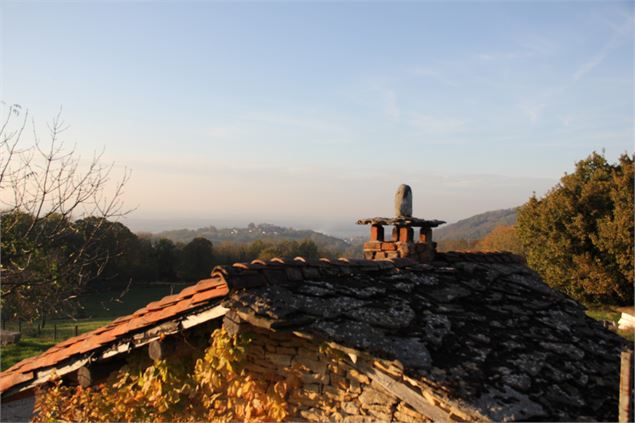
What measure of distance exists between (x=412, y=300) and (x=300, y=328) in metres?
1.63

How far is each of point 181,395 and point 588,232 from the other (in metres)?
25.6

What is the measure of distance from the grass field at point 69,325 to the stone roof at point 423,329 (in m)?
3.56

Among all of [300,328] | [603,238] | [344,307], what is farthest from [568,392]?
[603,238]

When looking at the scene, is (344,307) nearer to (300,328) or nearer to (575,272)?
(300,328)

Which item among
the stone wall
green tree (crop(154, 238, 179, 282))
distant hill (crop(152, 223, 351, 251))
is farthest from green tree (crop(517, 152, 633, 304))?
distant hill (crop(152, 223, 351, 251))

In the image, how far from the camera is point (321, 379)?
4.61 metres

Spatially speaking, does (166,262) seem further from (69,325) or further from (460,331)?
(460,331)

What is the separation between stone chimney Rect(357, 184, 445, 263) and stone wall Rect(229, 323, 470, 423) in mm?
2815

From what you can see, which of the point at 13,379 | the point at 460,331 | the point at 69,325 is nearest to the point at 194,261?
the point at 69,325

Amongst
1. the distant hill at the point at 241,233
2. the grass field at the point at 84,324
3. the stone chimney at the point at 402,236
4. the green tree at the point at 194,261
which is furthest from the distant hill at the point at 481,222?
the stone chimney at the point at 402,236

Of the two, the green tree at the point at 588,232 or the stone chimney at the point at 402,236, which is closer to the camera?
the stone chimney at the point at 402,236

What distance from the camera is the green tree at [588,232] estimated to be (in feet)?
75.6

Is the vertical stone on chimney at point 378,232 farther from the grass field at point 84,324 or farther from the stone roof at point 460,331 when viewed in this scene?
→ the grass field at point 84,324

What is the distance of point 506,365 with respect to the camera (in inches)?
169
